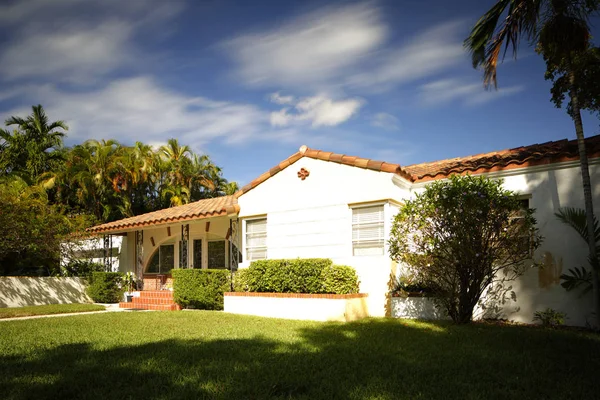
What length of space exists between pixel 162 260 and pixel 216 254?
10.6 feet

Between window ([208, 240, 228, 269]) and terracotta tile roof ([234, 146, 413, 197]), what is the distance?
4.86 m

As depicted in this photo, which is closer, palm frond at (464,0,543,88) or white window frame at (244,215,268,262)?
palm frond at (464,0,543,88)

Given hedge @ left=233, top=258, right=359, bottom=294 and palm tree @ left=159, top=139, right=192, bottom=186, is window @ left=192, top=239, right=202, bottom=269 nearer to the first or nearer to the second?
hedge @ left=233, top=258, right=359, bottom=294

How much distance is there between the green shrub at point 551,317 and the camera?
8961 millimetres

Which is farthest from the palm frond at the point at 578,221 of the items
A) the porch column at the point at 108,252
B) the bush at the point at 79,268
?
the bush at the point at 79,268

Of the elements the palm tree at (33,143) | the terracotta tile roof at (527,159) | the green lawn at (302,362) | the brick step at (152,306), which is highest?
the palm tree at (33,143)

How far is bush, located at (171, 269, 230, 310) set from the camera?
523 inches

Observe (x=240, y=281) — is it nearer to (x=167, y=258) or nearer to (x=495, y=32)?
(x=167, y=258)

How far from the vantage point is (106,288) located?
1747cm

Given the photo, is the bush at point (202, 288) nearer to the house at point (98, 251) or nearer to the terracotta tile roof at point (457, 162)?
the terracotta tile roof at point (457, 162)

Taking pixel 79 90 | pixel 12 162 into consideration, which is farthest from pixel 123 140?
pixel 79 90

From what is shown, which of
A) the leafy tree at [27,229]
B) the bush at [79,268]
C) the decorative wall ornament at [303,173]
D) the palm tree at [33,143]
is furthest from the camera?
the palm tree at [33,143]

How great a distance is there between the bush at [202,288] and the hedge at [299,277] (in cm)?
116

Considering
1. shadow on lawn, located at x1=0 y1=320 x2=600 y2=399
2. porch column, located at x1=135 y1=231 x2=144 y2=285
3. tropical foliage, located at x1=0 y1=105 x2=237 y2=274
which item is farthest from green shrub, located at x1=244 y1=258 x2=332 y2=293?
tropical foliage, located at x1=0 y1=105 x2=237 y2=274
